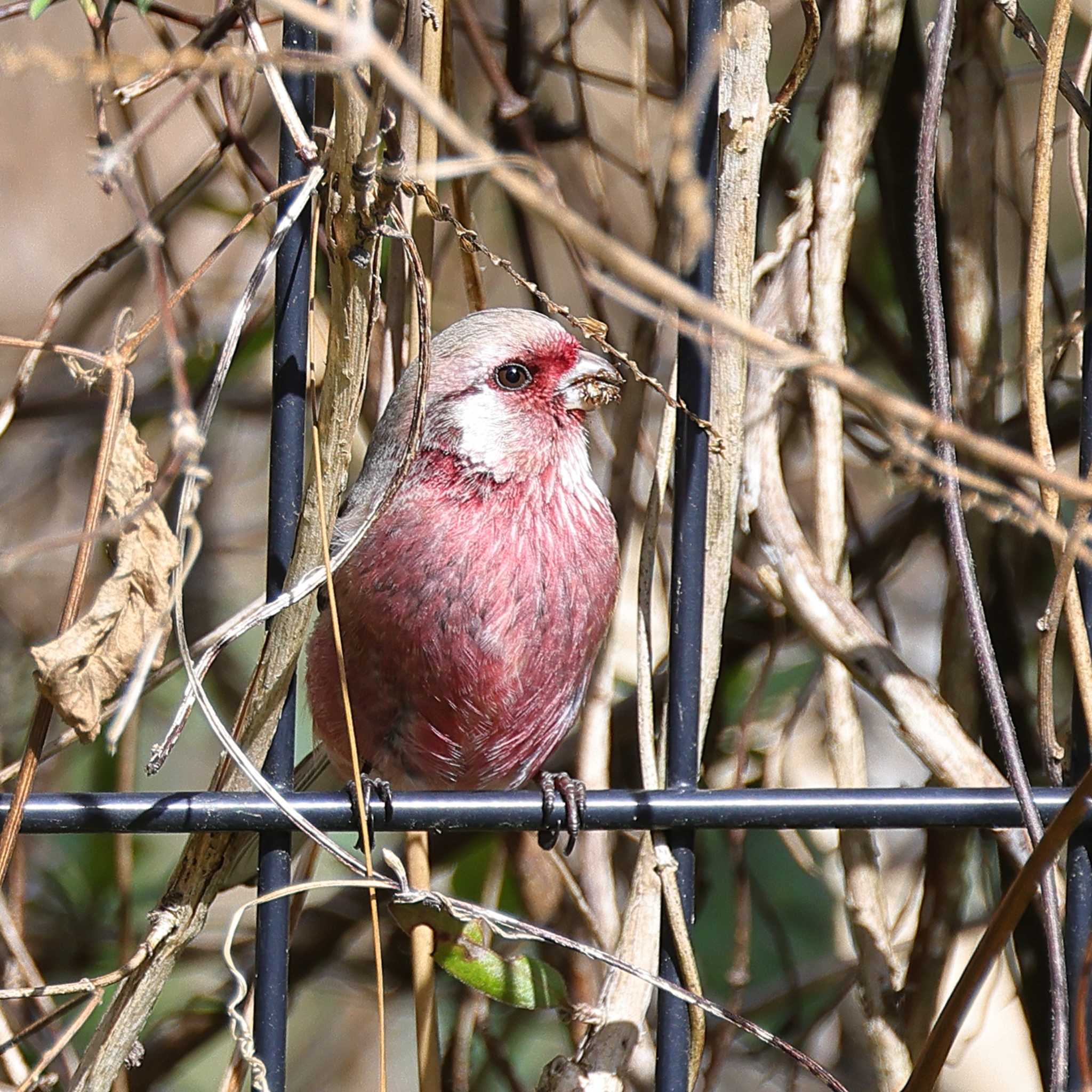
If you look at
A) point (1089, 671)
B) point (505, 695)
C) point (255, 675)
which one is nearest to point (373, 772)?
point (505, 695)

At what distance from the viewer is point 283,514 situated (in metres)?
1.66

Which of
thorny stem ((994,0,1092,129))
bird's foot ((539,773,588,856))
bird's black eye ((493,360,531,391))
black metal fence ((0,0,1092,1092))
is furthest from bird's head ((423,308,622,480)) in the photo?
thorny stem ((994,0,1092,129))

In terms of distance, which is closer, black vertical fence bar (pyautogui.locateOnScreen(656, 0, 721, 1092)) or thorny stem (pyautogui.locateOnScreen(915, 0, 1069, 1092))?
thorny stem (pyautogui.locateOnScreen(915, 0, 1069, 1092))

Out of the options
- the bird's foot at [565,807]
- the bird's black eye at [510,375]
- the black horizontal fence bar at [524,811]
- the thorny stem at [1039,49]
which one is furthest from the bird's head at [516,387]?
the black horizontal fence bar at [524,811]

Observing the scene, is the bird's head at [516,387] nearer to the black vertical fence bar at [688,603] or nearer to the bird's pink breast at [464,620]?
the bird's pink breast at [464,620]

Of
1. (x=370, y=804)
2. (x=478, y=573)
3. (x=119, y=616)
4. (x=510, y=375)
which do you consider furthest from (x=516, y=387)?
(x=119, y=616)

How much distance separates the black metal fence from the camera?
5.08 ft

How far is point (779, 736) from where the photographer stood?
2.91 meters

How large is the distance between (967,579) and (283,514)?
772mm

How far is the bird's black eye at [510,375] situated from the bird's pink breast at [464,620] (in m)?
0.18

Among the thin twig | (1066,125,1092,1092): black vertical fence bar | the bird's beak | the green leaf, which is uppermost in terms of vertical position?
the thin twig

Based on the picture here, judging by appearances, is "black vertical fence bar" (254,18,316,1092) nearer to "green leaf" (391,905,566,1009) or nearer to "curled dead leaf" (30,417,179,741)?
"curled dead leaf" (30,417,179,741)

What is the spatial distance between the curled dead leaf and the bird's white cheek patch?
0.99 metres

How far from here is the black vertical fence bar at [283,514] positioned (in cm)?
159
